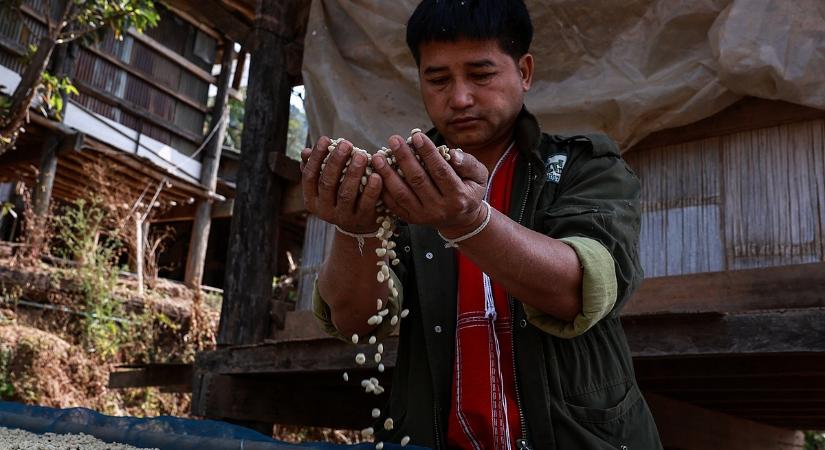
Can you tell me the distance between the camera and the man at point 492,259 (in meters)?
1.37

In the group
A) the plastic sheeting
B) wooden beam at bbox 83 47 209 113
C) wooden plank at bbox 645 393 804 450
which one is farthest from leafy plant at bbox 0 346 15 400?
wooden plank at bbox 645 393 804 450

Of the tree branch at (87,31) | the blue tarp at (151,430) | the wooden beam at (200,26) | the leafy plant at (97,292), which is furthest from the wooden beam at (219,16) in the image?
the wooden beam at (200,26)

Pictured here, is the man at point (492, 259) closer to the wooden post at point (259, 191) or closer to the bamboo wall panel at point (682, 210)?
the bamboo wall panel at point (682, 210)

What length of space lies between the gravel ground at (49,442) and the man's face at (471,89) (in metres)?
0.98

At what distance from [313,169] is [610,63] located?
254 cm

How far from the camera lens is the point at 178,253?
599 inches

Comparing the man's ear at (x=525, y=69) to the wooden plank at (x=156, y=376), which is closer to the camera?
the man's ear at (x=525, y=69)

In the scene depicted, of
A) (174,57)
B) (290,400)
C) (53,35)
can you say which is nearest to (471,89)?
(290,400)

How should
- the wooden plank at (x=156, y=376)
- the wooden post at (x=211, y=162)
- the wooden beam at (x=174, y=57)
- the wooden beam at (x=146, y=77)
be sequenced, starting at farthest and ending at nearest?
the wooden post at (x=211, y=162), the wooden beam at (x=174, y=57), the wooden beam at (x=146, y=77), the wooden plank at (x=156, y=376)

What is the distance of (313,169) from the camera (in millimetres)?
1380

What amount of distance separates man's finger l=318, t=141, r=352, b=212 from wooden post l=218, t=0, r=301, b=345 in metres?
3.24

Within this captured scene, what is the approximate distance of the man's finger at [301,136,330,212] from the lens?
136 cm

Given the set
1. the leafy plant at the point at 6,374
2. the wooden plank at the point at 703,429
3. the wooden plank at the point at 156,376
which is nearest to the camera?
the wooden plank at the point at 703,429

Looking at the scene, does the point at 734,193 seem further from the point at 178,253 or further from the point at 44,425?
the point at 178,253
